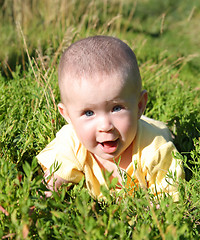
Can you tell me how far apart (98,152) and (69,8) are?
→ 3.70 metres

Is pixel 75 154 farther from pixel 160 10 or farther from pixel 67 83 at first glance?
pixel 160 10

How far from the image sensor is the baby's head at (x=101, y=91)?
2.09 meters

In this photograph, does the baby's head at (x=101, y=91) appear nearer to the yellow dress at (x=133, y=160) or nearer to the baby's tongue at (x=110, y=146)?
the baby's tongue at (x=110, y=146)

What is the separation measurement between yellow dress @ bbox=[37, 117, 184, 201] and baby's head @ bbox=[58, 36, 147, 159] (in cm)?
19

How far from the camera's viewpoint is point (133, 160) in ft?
8.02

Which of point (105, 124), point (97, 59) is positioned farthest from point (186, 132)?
point (97, 59)

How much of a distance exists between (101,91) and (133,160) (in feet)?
2.09

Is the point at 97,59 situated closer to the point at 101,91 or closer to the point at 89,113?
the point at 101,91

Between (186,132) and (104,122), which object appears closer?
(104,122)

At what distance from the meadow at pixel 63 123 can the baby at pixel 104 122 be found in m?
0.17

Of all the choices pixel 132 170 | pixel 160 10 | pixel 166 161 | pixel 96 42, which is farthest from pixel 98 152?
pixel 160 10

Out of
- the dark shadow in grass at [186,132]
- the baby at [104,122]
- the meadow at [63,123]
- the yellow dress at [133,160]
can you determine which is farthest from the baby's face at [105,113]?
the dark shadow in grass at [186,132]

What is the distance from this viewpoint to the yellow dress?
7.77ft

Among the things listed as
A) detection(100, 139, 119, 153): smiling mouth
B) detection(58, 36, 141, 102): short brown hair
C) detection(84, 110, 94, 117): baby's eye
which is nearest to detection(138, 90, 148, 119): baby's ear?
detection(58, 36, 141, 102): short brown hair
